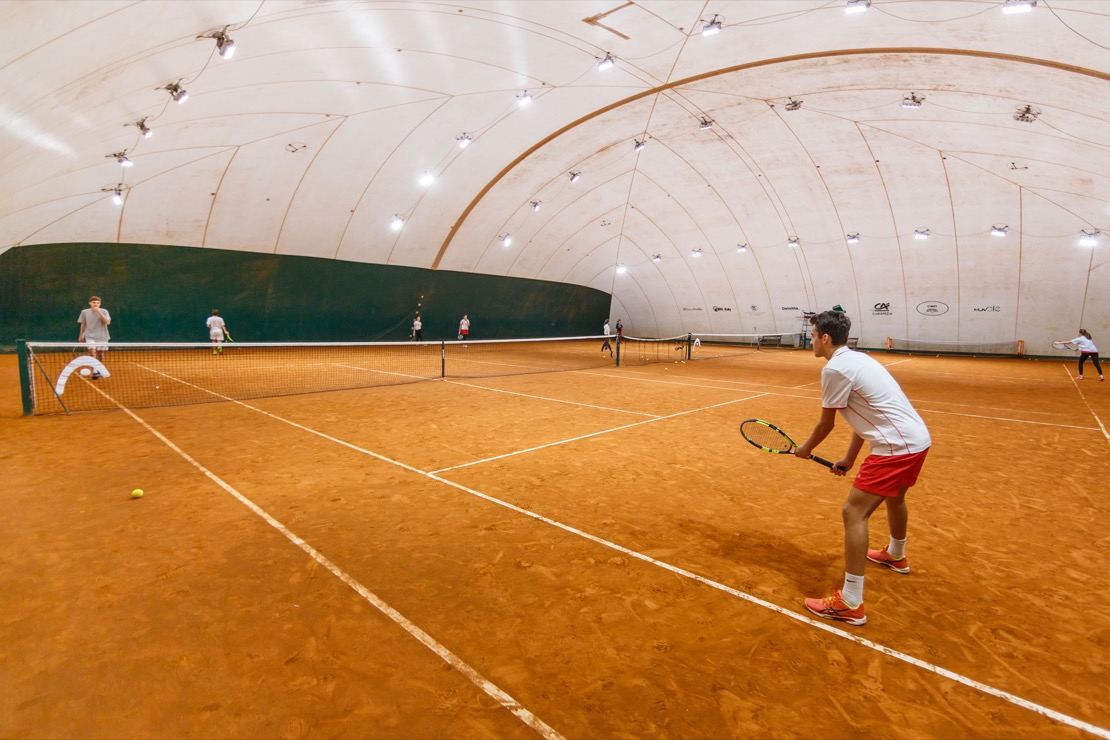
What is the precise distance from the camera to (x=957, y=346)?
30.2m

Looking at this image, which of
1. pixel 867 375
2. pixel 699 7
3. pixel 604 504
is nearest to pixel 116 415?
pixel 604 504

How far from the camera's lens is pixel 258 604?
357 cm

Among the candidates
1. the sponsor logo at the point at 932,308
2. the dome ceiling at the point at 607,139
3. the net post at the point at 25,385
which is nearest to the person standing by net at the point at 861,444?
the dome ceiling at the point at 607,139

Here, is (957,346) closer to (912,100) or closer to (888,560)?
(912,100)

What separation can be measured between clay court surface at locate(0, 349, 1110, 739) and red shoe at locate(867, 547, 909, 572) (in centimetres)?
10

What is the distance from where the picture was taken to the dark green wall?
2041 centimetres

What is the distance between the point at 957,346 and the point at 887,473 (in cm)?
3434

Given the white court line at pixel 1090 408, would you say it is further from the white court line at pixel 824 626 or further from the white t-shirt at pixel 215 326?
the white t-shirt at pixel 215 326

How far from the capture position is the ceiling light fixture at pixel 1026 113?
1656 centimetres

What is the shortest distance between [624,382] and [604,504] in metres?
10.5

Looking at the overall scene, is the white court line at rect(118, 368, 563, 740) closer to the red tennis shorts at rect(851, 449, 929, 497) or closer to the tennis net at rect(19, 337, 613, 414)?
the red tennis shorts at rect(851, 449, 929, 497)

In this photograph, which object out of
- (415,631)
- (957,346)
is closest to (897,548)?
(415,631)

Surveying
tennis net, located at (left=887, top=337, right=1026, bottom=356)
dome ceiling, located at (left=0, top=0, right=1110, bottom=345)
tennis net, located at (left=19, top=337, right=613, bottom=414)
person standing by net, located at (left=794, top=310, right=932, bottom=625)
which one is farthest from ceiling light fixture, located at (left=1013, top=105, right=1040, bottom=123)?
person standing by net, located at (left=794, top=310, right=932, bottom=625)

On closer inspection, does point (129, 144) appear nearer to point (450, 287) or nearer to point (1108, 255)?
point (450, 287)
